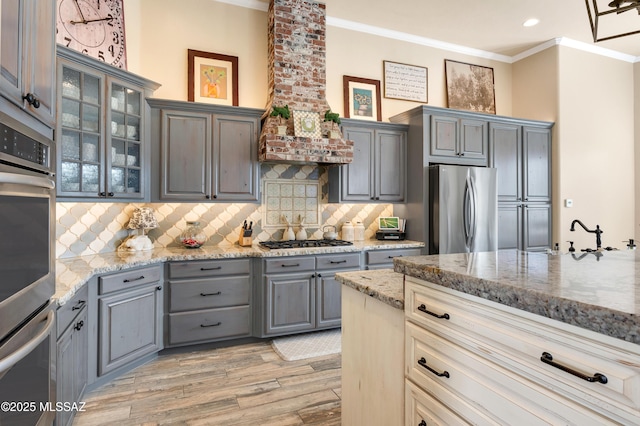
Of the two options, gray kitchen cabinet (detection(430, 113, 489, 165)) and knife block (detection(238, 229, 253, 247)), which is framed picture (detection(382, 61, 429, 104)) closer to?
gray kitchen cabinet (detection(430, 113, 489, 165))

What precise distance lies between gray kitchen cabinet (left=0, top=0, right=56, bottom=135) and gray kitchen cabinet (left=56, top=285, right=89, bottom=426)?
101cm

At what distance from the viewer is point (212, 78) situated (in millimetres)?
3830

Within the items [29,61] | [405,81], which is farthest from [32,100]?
[405,81]

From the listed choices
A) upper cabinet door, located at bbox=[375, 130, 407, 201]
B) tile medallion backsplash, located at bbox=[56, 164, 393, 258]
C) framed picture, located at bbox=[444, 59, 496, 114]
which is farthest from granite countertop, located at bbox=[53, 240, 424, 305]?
framed picture, located at bbox=[444, 59, 496, 114]

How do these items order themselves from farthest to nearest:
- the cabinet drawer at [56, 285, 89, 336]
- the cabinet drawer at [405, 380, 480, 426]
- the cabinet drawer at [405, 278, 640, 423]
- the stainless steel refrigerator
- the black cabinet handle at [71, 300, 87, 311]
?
the stainless steel refrigerator
the black cabinet handle at [71, 300, 87, 311]
the cabinet drawer at [56, 285, 89, 336]
the cabinet drawer at [405, 380, 480, 426]
the cabinet drawer at [405, 278, 640, 423]

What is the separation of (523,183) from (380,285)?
3.81m

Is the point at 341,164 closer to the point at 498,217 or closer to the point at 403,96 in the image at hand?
the point at 403,96

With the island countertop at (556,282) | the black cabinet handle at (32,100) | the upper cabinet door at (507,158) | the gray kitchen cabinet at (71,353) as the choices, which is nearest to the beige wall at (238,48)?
the upper cabinet door at (507,158)

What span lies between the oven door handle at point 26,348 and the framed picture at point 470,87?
16.1 feet

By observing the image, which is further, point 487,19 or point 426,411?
point 487,19

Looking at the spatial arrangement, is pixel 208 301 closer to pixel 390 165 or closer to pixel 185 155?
pixel 185 155

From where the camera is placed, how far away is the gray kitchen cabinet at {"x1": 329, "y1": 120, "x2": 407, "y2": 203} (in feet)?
13.4

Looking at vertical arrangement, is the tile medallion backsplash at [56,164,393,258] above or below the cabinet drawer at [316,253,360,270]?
above

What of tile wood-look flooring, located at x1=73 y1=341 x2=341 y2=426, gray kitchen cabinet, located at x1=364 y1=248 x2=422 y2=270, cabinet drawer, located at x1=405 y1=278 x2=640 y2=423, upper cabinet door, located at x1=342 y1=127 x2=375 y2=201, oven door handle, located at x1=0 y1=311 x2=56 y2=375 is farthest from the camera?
upper cabinet door, located at x1=342 y1=127 x2=375 y2=201
